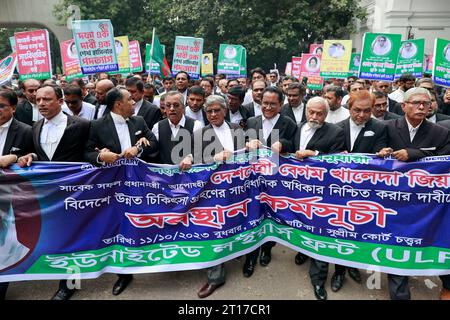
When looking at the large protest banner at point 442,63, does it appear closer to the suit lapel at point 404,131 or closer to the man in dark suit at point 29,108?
the suit lapel at point 404,131

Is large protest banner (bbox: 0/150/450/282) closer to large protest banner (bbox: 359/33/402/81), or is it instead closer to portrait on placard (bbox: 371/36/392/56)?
large protest banner (bbox: 359/33/402/81)

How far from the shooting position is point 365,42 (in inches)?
288

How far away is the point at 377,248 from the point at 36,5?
26.2 m

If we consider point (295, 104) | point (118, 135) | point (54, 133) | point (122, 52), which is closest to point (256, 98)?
point (295, 104)

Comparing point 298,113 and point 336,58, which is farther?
point 336,58

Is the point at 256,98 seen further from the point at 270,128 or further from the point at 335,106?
the point at 270,128

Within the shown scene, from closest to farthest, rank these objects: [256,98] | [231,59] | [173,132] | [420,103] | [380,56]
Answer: [420,103] → [173,132] → [256,98] → [380,56] → [231,59]

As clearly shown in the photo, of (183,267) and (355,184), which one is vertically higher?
(355,184)

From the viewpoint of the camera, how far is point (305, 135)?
3684 mm

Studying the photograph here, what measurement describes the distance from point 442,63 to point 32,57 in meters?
7.56

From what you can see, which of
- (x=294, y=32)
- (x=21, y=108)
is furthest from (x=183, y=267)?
(x=294, y=32)

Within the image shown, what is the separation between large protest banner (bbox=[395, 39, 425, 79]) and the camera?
7.65 meters

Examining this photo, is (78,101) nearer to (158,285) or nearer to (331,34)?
(158,285)

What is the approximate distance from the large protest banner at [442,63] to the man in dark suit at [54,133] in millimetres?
5919
